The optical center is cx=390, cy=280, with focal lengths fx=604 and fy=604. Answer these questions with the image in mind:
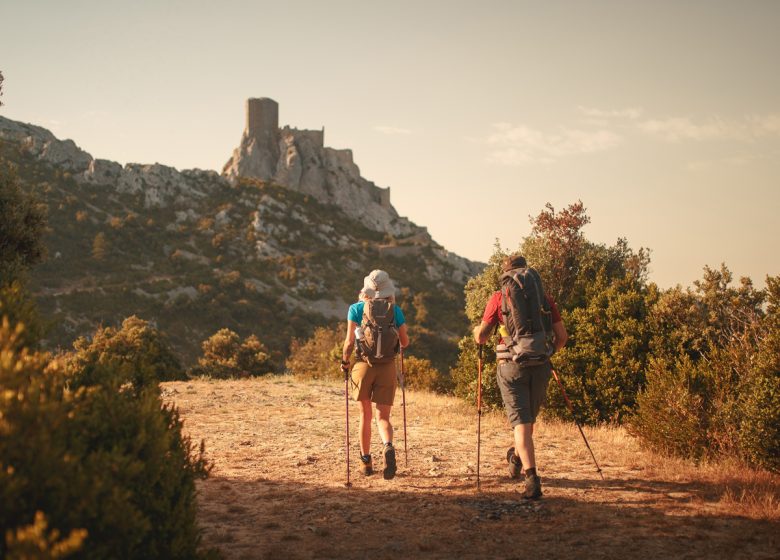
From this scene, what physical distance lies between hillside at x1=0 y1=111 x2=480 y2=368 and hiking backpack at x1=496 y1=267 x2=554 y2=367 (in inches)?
1428

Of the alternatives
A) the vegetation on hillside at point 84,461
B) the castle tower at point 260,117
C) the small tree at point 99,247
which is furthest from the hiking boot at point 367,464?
the castle tower at point 260,117

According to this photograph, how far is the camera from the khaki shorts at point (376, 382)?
817cm

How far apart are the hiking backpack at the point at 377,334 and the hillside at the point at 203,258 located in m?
34.7

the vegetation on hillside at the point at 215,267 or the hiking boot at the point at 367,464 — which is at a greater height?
the vegetation on hillside at the point at 215,267

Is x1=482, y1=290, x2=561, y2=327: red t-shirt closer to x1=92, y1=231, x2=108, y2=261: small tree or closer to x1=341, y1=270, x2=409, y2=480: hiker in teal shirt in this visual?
x1=341, y1=270, x2=409, y2=480: hiker in teal shirt

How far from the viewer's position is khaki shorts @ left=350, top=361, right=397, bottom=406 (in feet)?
26.8

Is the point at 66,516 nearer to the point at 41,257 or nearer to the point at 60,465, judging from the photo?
the point at 60,465

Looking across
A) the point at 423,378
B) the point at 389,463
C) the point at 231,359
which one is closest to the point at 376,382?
the point at 389,463

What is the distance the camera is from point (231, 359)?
34.6m

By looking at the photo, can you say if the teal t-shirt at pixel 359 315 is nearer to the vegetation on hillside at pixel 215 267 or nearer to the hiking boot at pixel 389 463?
the hiking boot at pixel 389 463

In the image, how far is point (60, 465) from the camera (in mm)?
3344

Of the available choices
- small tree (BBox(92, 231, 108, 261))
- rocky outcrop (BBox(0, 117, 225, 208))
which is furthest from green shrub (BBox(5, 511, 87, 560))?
rocky outcrop (BBox(0, 117, 225, 208))

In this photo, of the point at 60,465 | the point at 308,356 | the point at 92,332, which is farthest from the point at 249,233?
the point at 60,465

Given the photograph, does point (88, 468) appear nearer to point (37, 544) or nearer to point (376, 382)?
point (37, 544)
